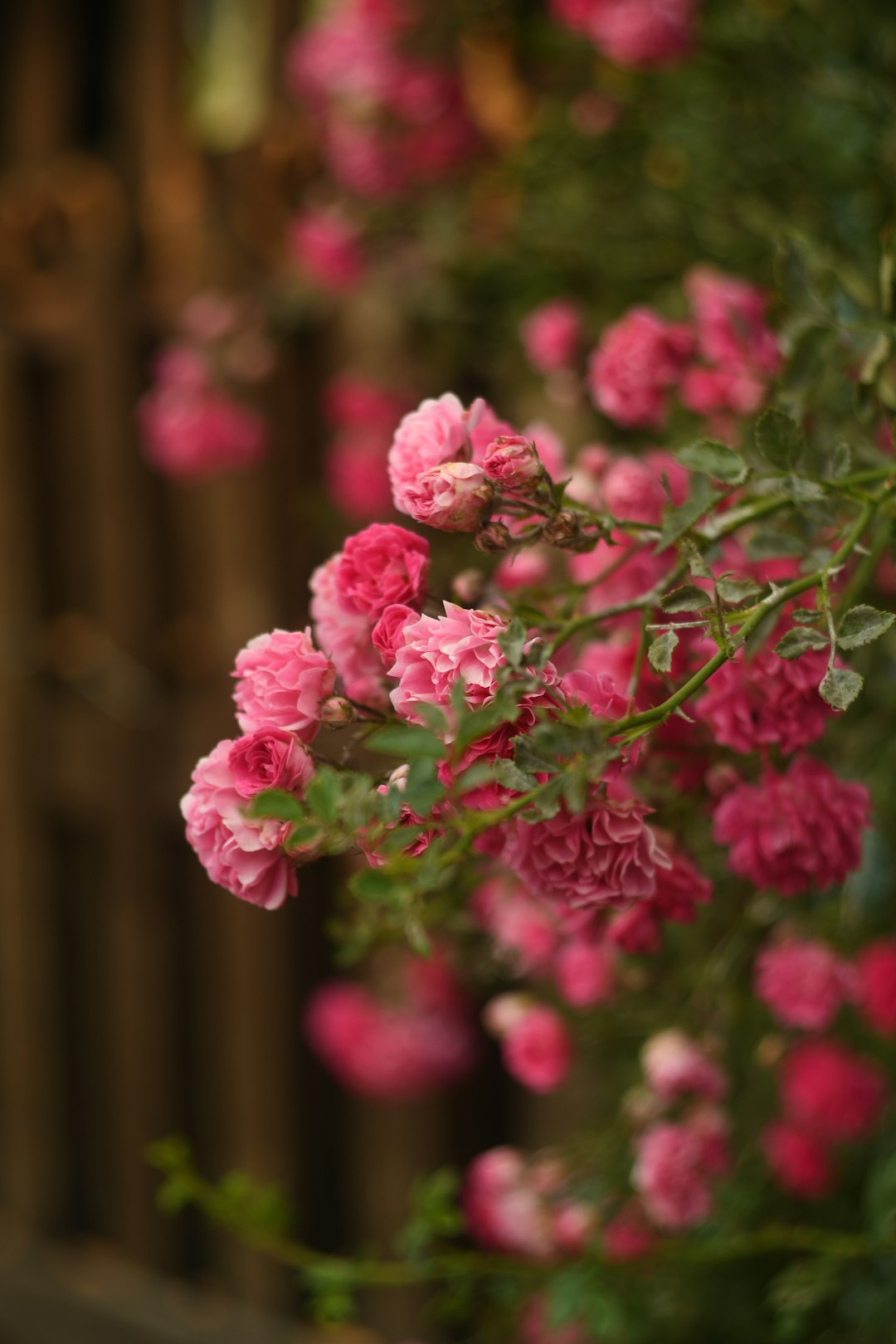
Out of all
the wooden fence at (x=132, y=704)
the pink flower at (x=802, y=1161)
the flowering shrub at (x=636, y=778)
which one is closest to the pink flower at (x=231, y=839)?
the flowering shrub at (x=636, y=778)

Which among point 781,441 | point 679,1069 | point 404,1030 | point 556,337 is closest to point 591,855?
point 781,441

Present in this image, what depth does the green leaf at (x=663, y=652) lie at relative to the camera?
0.47 meters

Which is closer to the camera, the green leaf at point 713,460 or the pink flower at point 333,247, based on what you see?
the green leaf at point 713,460

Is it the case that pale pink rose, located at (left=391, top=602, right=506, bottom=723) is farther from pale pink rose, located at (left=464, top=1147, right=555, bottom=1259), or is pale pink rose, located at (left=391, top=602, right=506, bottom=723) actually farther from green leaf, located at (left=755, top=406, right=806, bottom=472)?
pale pink rose, located at (left=464, top=1147, right=555, bottom=1259)

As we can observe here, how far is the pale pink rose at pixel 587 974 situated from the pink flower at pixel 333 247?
0.80 metres

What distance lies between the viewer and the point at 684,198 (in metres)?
1.09

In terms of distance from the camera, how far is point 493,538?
525 millimetres

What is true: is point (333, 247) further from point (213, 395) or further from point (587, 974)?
point (587, 974)

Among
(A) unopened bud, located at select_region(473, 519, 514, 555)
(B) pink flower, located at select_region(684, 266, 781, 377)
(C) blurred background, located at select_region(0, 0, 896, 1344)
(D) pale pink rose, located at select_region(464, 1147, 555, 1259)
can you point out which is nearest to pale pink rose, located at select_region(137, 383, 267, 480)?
(C) blurred background, located at select_region(0, 0, 896, 1344)

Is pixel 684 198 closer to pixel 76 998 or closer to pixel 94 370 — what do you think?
pixel 94 370

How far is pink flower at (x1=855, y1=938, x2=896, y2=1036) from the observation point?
0.82 metres

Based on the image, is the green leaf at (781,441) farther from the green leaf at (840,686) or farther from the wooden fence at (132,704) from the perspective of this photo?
the wooden fence at (132,704)

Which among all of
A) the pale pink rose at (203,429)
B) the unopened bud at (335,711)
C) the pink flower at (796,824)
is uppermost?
the pale pink rose at (203,429)

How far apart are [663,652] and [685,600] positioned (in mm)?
31
